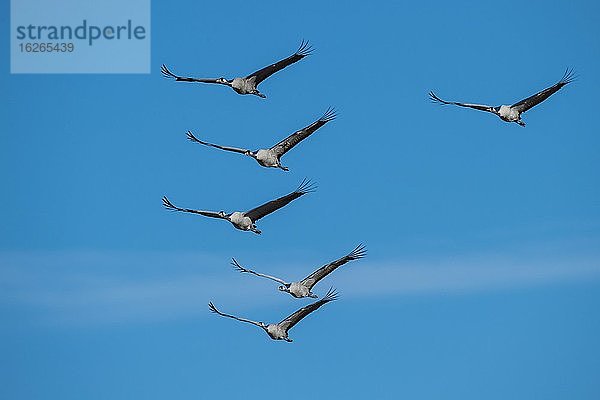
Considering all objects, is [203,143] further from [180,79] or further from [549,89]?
[549,89]

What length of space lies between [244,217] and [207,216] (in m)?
1.51

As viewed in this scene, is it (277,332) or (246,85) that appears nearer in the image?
(246,85)

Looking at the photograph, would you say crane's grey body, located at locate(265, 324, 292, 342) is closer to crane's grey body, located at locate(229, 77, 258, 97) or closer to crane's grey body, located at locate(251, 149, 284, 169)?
crane's grey body, located at locate(251, 149, 284, 169)

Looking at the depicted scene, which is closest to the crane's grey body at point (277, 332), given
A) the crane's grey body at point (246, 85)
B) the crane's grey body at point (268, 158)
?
the crane's grey body at point (268, 158)

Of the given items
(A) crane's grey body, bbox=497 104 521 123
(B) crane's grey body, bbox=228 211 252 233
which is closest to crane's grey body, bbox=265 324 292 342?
(B) crane's grey body, bbox=228 211 252 233

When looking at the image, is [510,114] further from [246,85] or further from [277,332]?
[277,332]

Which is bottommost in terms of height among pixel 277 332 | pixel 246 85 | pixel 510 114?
pixel 277 332

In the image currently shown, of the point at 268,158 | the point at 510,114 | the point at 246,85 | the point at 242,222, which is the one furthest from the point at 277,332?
the point at 510,114

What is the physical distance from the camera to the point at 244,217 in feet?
167

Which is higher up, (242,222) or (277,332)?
(242,222)

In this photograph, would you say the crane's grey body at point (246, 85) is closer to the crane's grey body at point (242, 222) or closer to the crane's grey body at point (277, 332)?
the crane's grey body at point (242, 222)

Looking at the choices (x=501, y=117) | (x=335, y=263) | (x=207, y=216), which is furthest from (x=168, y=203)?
(x=501, y=117)

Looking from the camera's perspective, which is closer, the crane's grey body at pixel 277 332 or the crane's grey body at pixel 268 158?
the crane's grey body at pixel 268 158

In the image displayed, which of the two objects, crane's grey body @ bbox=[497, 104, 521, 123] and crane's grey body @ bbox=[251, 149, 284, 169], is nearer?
crane's grey body @ bbox=[251, 149, 284, 169]
